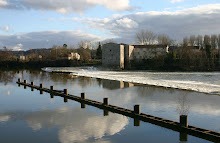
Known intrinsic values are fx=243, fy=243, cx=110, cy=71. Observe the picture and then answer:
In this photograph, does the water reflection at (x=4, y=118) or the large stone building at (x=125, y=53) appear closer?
the water reflection at (x=4, y=118)

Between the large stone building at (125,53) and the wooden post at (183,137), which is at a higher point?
the large stone building at (125,53)

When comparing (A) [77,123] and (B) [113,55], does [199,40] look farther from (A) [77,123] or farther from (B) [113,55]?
(A) [77,123]

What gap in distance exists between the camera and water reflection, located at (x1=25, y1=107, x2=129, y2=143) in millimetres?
9376

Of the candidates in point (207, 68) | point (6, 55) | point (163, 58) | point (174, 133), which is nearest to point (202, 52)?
point (207, 68)

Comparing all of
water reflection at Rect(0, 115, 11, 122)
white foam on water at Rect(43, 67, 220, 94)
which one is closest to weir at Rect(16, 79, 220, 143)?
water reflection at Rect(0, 115, 11, 122)

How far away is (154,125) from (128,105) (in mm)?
4930

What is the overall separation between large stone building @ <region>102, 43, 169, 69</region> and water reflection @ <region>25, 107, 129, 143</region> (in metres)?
55.9

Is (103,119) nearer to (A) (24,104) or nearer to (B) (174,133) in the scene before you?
(B) (174,133)

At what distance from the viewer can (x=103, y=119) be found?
38.0ft

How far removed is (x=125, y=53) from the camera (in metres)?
74.2

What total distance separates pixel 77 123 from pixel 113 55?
5902 cm

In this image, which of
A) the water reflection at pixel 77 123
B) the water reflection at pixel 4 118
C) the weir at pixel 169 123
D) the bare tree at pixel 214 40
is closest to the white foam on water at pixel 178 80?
the weir at pixel 169 123

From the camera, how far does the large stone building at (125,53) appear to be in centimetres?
6912

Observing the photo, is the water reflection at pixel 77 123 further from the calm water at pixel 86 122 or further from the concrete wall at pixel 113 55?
the concrete wall at pixel 113 55
